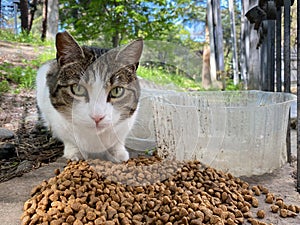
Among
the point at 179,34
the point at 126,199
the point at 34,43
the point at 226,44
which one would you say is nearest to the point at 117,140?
the point at 126,199

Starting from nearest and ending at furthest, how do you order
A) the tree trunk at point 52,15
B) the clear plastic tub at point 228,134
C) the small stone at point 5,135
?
the clear plastic tub at point 228,134
the small stone at point 5,135
the tree trunk at point 52,15

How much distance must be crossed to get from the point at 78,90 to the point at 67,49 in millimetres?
153

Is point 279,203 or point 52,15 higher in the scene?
point 52,15

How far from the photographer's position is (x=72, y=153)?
1298mm

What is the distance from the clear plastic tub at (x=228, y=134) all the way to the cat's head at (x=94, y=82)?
203mm

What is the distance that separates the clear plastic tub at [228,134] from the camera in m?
1.23

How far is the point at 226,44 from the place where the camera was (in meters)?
8.71

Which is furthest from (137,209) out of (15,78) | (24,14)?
(24,14)

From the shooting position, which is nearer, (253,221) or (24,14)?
(253,221)

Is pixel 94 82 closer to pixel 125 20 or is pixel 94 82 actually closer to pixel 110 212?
pixel 110 212

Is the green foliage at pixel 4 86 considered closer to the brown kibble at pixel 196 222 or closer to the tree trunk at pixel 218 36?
the brown kibble at pixel 196 222


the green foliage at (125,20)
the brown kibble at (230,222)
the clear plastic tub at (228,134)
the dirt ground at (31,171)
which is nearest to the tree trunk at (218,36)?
the green foliage at (125,20)

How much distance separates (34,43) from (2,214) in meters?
3.90

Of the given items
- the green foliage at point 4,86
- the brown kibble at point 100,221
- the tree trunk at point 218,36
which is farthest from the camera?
the tree trunk at point 218,36
